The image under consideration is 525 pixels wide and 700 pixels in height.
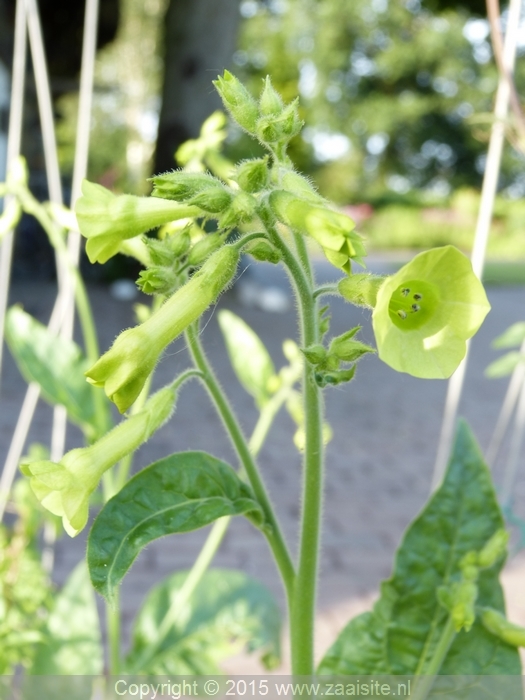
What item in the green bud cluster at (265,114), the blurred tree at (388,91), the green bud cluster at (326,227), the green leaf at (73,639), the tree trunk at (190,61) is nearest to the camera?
the green bud cluster at (326,227)

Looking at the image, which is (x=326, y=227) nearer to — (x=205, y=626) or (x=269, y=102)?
(x=269, y=102)

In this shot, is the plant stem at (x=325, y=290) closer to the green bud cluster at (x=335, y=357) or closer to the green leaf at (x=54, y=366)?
the green bud cluster at (x=335, y=357)

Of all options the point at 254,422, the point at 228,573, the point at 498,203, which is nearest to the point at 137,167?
the point at 498,203

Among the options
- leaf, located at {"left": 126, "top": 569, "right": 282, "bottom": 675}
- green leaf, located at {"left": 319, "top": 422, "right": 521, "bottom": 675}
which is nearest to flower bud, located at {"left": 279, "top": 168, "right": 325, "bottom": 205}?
green leaf, located at {"left": 319, "top": 422, "right": 521, "bottom": 675}

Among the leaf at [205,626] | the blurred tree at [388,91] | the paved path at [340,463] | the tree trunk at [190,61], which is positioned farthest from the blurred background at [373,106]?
the leaf at [205,626]

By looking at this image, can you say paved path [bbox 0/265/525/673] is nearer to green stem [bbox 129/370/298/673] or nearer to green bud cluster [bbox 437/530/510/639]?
Answer: green stem [bbox 129/370/298/673]
